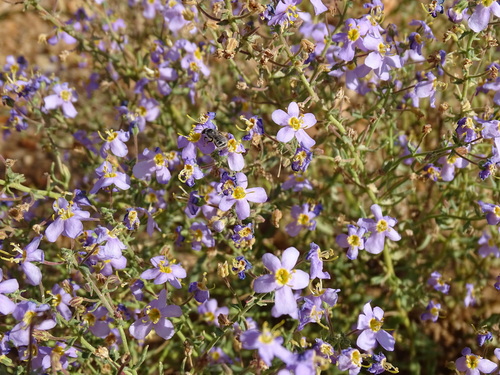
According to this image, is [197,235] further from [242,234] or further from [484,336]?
[484,336]

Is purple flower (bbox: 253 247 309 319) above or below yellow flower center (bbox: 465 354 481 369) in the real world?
above

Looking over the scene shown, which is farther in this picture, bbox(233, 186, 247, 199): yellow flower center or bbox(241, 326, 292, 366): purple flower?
bbox(233, 186, 247, 199): yellow flower center

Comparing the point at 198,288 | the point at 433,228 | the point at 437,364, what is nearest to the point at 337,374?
the point at 437,364

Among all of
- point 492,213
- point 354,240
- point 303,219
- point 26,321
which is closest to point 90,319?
point 26,321

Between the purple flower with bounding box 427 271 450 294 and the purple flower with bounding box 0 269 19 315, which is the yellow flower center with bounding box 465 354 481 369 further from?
the purple flower with bounding box 0 269 19 315

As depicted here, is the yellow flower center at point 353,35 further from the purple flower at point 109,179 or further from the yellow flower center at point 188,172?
the purple flower at point 109,179

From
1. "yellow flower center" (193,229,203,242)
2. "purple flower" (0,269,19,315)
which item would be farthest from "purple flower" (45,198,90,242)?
"yellow flower center" (193,229,203,242)

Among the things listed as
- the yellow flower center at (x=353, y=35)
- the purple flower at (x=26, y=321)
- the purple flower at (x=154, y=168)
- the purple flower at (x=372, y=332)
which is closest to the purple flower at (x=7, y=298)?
the purple flower at (x=26, y=321)
